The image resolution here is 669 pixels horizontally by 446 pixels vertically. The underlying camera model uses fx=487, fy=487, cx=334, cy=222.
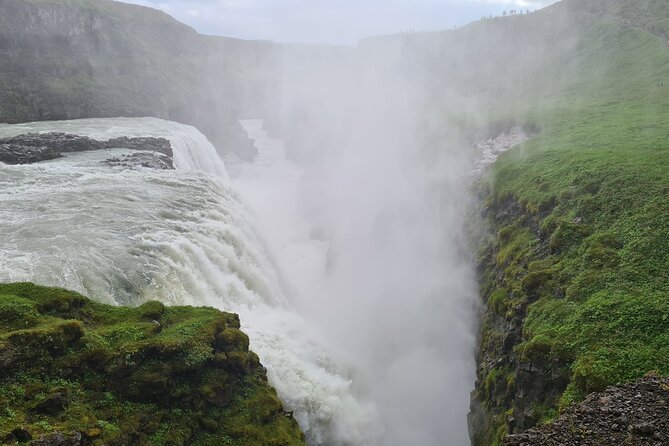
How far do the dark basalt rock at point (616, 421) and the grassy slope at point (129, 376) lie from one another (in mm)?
7978

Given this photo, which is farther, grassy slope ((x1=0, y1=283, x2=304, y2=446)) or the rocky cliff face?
the rocky cliff face

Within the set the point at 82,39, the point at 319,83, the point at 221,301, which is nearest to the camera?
the point at 221,301

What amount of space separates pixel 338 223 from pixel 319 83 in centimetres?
8952

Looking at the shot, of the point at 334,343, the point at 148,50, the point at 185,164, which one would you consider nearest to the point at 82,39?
the point at 148,50

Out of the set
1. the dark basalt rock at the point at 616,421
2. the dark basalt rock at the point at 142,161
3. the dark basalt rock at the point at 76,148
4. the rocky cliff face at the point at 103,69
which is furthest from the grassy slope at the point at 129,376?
the rocky cliff face at the point at 103,69

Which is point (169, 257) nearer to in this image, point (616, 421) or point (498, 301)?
point (498, 301)

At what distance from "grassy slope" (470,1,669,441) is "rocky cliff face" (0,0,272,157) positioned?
203 ft

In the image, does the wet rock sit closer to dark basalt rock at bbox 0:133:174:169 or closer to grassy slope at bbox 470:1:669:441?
grassy slope at bbox 470:1:669:441

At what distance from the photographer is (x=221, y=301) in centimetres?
2253

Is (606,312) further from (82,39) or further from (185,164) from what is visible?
(82,39)

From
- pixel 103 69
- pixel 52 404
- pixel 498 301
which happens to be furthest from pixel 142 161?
pixel 103 69

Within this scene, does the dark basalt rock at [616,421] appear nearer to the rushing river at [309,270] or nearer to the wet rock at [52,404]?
the rushing river at [309,270]

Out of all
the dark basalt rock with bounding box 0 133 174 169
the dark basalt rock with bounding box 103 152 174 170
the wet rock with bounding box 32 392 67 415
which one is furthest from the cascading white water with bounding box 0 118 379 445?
the wet rock with bounding box 32 392 67 415

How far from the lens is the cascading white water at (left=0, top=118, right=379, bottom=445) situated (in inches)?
760
